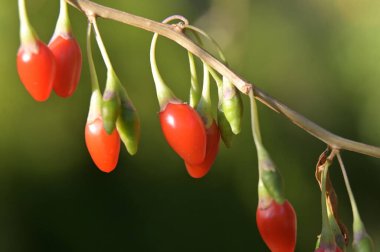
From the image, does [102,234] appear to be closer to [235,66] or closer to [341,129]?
[235,66]

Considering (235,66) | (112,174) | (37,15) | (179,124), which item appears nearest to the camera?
(179,124)

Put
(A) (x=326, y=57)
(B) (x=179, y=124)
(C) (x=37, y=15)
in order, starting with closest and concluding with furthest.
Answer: (B) (x=179, y=124), (C) (x=37, y=15), (A) (x=326, y=57)

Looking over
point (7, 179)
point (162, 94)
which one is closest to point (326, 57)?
point (7, 179)

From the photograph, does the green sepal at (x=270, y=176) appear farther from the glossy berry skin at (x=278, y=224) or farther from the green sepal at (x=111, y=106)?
the green sepal at (x=111, y=106)

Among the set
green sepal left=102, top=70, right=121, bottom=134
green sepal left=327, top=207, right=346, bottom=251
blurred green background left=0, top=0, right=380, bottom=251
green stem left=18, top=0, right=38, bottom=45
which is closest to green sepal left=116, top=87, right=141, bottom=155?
green sepal left=102, top=70, right=121, bottom=134

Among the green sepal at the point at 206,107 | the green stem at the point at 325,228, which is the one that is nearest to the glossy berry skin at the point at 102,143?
the green sepal at the point at 206,107

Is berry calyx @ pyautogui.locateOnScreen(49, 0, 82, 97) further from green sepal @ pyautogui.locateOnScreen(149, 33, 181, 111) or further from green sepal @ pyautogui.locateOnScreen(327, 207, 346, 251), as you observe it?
green sepal @ pyautogui.locateOnScreen(327, 207, 346, 251)

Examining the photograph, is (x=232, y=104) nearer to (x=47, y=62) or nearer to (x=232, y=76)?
(x=232, y=76)
